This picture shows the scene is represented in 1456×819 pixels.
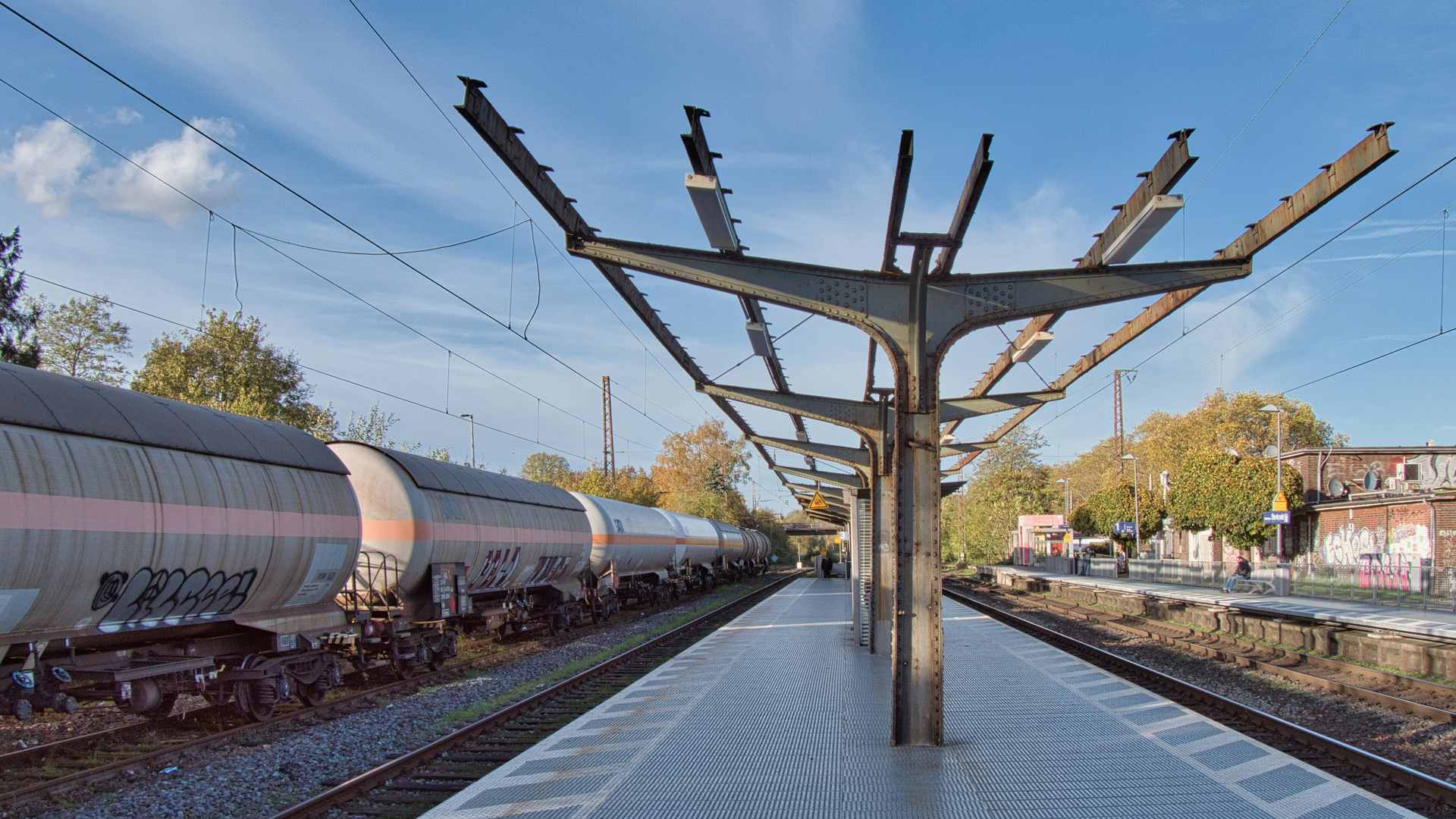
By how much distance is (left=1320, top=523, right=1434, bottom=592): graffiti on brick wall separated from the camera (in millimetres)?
20703

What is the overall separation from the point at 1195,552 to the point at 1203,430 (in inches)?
831

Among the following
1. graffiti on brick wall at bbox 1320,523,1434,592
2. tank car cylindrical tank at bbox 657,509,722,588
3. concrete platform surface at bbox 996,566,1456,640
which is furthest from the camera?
tank car cylindrical tank at bbox 657,509,722,588

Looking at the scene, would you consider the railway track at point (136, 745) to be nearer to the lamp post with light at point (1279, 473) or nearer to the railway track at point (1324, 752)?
the railway track at point (1324, 752)

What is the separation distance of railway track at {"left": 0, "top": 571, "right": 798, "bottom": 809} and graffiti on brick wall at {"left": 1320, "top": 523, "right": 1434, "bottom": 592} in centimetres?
2190

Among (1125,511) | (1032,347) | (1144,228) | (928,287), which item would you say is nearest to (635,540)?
(1032,347)

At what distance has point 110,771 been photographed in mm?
7449

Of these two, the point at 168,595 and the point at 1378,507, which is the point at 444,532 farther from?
the point at 1378,507

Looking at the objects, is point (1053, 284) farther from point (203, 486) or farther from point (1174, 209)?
point (203, 486)

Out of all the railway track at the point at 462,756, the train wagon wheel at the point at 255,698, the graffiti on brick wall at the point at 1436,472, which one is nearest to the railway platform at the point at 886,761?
the railway track at the point at 462,756

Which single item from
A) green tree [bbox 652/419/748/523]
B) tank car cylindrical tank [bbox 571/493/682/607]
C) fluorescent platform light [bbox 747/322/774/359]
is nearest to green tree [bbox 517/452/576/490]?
green tree [bbox 652/419/748/523]

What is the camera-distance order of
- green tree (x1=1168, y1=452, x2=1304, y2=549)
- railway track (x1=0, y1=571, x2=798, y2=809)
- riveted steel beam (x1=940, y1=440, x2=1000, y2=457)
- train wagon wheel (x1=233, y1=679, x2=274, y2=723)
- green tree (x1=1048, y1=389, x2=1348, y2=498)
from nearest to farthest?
railway track (x1=0, y1=571, x2=798, y2=809) → train wagon wheel (x1=233, y1=679, x2=274, y2=723) → riveted steel beam (x1=940, y1=440, x2=1000, y2=457) → green tree (x1=1168, y1=452, x2=1304, y2=549) → green tree (x1=1048, y1=389, x2=1348, y2=498)

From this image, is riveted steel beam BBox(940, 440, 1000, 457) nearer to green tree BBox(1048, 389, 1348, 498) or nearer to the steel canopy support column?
the steel canopy support column

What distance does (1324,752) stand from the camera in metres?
8.15

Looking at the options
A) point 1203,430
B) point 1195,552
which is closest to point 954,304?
point 1195,552
